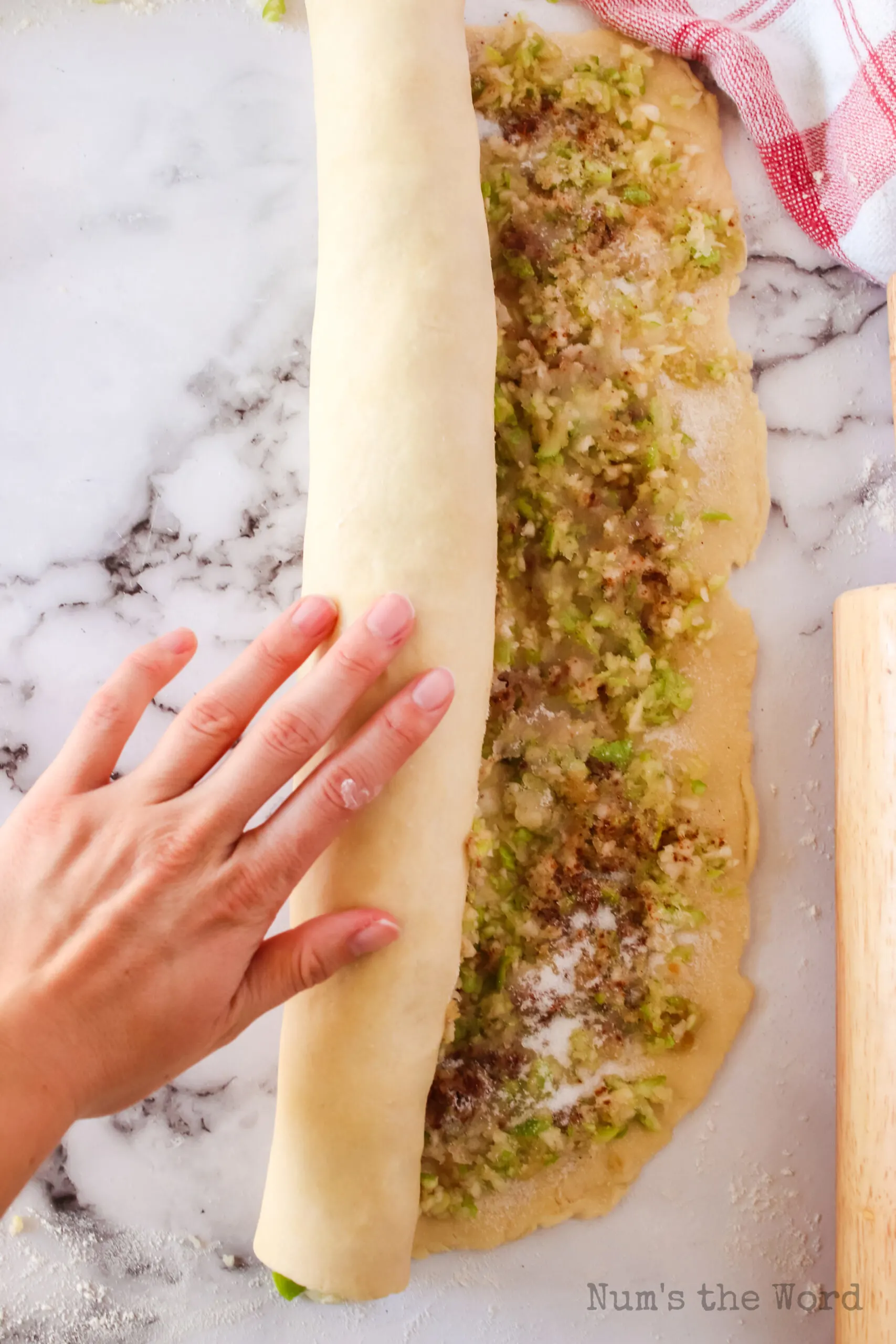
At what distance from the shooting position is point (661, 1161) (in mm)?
1904

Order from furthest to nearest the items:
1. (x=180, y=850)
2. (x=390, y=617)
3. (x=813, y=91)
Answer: (x=813, y=91)
(x=390, y=617)
(x=180, y=850)

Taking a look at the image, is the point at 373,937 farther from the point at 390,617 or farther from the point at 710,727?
the point at 710,727

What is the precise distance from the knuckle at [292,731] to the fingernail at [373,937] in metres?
0.28

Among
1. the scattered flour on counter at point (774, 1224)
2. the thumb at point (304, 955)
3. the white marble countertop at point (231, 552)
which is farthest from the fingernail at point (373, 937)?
the scattered flour on counter at point (774, 1224)

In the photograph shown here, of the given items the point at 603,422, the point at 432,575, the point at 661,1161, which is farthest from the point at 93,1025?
the point at 603,422

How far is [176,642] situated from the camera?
164cm

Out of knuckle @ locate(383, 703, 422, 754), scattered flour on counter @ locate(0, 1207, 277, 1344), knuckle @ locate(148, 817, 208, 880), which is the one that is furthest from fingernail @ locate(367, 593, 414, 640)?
scattered flour on counter @ locate(0, 1207, 277, 1344)

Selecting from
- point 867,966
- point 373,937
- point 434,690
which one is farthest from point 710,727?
point 373,937

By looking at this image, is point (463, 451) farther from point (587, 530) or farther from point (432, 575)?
point (587, 530)

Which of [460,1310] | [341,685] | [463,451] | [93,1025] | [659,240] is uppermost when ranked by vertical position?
[659,240]

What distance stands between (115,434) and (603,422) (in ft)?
3.14

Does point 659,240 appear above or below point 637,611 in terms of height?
above

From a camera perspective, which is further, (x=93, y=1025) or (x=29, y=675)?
(x=29, y=675)

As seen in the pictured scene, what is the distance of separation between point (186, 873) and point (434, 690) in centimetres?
43
